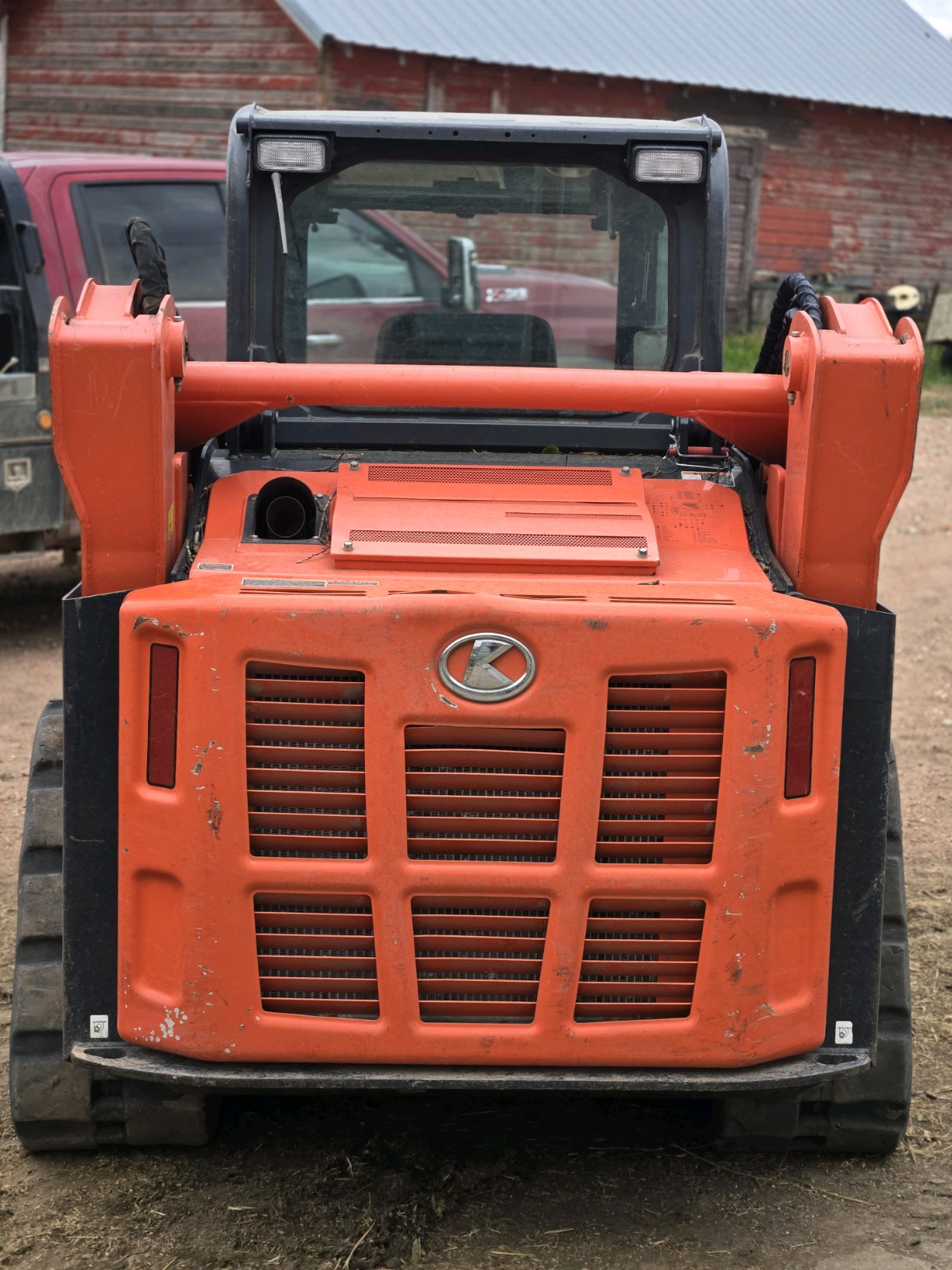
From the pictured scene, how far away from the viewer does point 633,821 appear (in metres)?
2.89

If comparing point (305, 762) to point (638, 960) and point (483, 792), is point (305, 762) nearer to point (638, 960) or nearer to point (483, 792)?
point (483, 792)

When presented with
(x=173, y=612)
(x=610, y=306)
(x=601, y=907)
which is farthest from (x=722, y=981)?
(x=610, y=306)

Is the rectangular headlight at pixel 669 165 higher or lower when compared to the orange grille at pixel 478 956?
higher

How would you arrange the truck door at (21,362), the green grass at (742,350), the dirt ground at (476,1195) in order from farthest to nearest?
the green grass at (742,350) < the truck door at (21,362) < the dirt ground at (476,1195)

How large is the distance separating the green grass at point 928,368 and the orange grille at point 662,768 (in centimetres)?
1351

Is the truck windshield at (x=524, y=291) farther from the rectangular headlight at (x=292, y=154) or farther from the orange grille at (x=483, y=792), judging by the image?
the orange grille at (x=483, y=792)

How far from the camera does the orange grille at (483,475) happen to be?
334 cm

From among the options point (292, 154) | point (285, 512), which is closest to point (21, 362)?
point (292, 154)

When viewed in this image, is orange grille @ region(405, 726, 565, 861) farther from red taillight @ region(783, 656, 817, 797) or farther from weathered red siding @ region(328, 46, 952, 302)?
weathered red siding @ region(328, 46, 952, 302)

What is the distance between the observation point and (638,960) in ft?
9.71

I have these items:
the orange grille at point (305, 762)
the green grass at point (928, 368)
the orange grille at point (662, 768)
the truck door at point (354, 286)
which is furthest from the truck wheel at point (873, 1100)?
the green grass at point (928, 368)

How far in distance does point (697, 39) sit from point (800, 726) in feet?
67.2

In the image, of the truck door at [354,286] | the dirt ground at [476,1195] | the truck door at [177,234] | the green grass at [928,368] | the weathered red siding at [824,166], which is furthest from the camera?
the weathered red siding at [824,166]

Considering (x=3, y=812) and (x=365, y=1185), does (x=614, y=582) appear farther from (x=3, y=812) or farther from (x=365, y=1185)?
(x=3, y=812)
